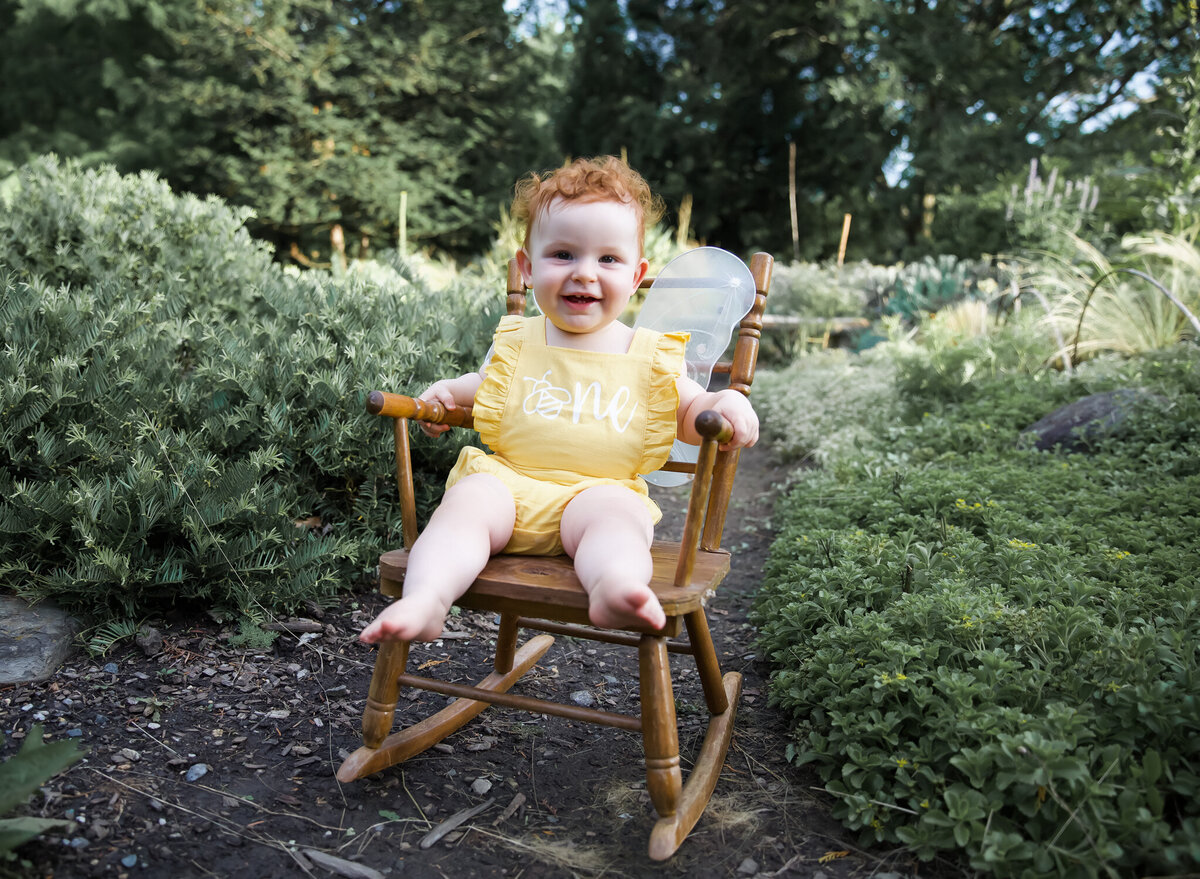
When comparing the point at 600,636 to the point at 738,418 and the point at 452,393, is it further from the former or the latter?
the point at 452,393

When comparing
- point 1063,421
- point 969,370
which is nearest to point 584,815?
point 1063,421

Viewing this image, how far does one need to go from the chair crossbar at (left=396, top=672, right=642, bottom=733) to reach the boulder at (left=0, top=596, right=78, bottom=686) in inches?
40.4

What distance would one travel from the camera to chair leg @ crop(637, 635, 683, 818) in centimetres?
156

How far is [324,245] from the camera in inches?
535

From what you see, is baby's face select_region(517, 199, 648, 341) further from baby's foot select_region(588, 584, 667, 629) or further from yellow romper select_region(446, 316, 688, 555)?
baby's foot select_region(588, 584, 667, 629)

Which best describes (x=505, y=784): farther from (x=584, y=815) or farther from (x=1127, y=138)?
(x=1127, y=138)

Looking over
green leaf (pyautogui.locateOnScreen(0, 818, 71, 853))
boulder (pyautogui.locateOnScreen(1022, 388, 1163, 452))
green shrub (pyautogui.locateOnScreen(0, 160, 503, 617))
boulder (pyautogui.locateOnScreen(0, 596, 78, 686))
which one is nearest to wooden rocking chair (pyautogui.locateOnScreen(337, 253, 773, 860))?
green leaf (pyautogui.locateOnScreen(0, 818, 71, 853))

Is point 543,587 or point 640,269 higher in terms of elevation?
point 640,269

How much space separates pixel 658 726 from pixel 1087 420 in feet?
9.42

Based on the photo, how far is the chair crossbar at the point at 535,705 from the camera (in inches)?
64.8

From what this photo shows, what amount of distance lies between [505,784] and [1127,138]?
1410cm

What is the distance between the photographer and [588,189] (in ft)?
5.85

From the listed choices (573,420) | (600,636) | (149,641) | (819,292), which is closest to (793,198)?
(819,292)

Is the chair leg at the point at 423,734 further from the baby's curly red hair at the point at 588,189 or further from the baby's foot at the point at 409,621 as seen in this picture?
the baby's curly red hair at the point at 588,189
